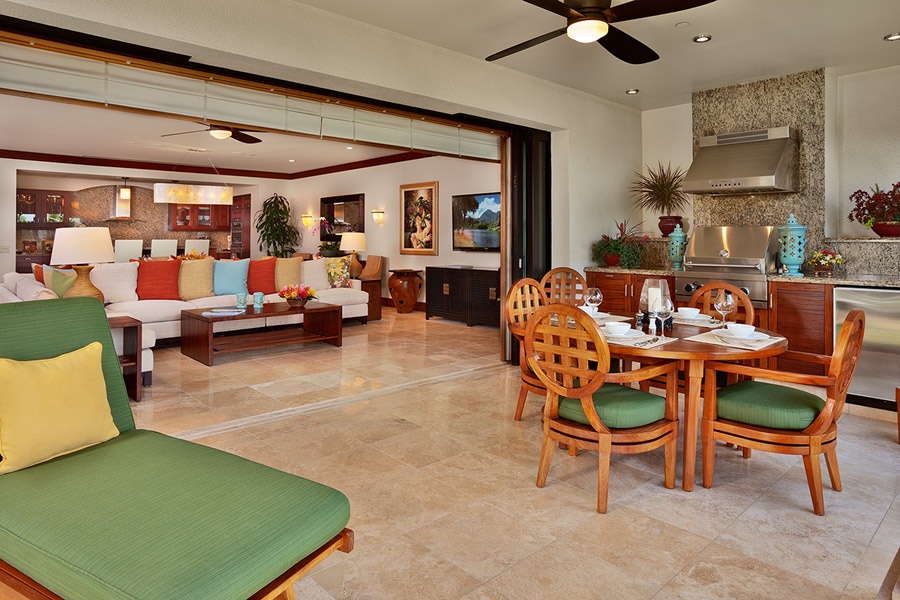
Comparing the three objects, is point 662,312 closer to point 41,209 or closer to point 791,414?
point 791,414

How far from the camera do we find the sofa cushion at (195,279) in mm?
6930

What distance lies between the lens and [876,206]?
469 centimetres

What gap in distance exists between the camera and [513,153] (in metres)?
5.75

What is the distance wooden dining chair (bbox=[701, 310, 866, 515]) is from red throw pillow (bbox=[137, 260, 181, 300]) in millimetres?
6071

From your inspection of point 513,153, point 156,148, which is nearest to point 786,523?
point 513,153

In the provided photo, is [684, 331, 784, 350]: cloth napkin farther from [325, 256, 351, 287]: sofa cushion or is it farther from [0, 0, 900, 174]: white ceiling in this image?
[325, 256, 351, 287]: sofa cushion

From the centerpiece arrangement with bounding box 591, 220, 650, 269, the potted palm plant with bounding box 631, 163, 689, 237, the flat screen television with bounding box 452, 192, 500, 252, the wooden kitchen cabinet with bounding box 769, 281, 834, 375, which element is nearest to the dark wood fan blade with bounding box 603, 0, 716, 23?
the wooden kitchen cabinet with bounding box 769, 281, 834, 375

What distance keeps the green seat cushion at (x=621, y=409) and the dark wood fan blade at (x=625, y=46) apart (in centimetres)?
200

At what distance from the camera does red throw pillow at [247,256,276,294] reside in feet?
24.9

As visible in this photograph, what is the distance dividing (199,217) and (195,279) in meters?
6.51

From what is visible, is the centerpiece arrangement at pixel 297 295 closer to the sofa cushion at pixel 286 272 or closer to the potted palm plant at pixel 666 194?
the sofa cushion at pixel 286 272

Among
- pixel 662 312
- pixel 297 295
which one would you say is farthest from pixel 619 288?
pixel 297 295

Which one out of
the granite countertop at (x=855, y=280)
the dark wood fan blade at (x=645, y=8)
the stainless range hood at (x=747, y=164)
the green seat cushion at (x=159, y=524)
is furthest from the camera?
the stainless range hood at (x=747, y=164)

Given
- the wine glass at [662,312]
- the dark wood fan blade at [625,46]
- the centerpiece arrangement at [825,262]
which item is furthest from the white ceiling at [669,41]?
the wine glass at [662,312]
